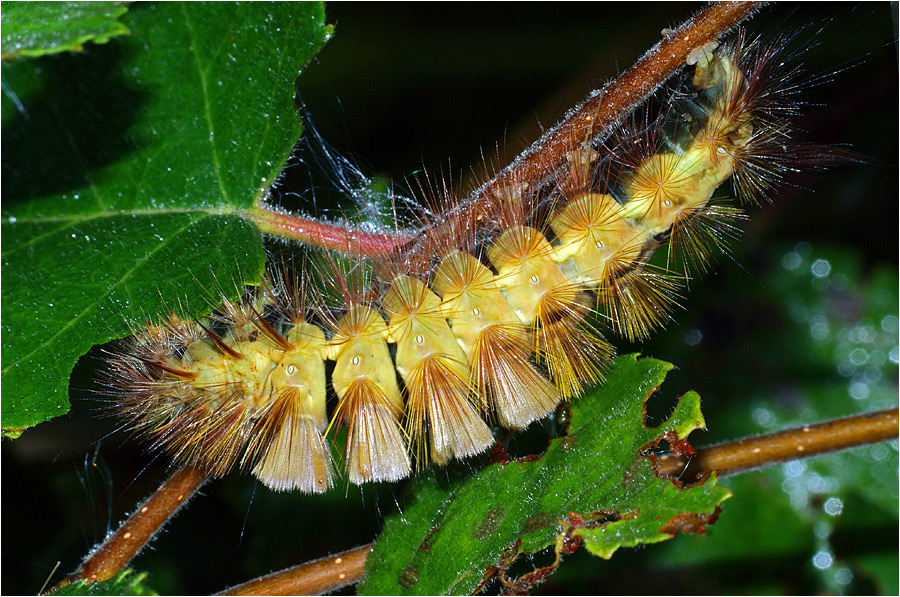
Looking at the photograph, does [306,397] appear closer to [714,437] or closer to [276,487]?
Answer: [276,487]

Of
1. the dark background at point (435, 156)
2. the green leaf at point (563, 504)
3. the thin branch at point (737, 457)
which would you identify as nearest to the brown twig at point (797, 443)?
the thin branch at point (737, 457)

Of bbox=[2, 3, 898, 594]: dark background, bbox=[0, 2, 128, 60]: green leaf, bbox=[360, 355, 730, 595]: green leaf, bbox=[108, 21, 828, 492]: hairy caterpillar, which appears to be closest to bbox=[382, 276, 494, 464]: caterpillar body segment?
bbox=[108, 21, 828, 492]: hairy caterpillar

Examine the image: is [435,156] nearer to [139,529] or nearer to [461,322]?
[461,322]

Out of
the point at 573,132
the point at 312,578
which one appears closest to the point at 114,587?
the point at 312,578

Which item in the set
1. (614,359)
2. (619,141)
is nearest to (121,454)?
(614,359)

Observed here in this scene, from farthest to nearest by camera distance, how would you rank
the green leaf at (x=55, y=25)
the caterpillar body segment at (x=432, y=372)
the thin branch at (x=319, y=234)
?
the thin branch at (x=319, y=234), the caterpillar body segment at (x=432, y=372), the green leaf at (x=55, y=25)

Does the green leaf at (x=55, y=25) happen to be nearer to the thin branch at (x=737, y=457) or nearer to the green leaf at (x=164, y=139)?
the green leaf at (x=164, y=139)

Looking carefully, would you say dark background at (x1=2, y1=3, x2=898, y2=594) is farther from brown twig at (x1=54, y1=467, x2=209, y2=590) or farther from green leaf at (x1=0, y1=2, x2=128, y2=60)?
green leaf at (x1=0, y1=2, x2=128, y2=60)
